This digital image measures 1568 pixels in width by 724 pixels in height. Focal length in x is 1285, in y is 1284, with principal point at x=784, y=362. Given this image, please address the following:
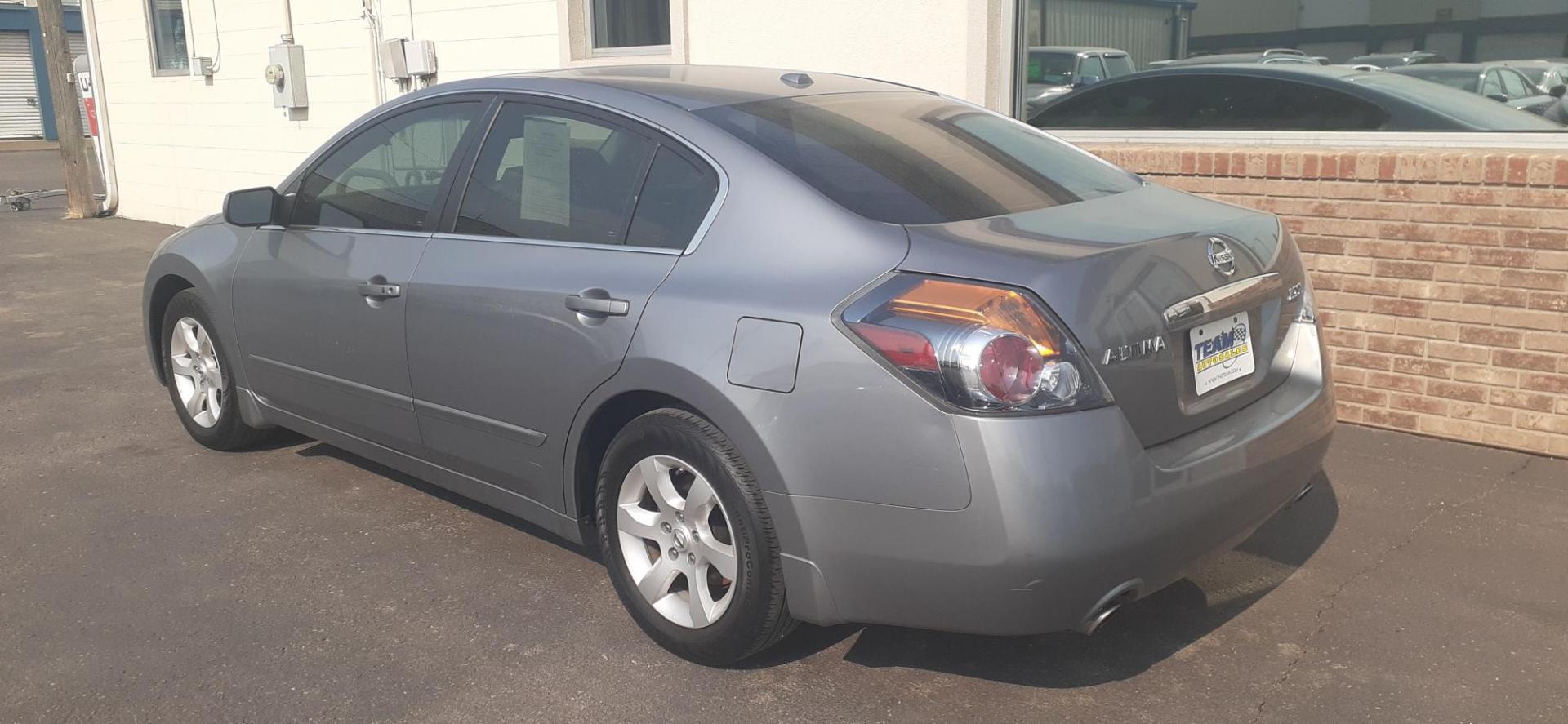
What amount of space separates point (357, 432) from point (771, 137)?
1912 millimetres

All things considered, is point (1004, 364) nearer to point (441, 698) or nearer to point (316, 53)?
point (441, 698)

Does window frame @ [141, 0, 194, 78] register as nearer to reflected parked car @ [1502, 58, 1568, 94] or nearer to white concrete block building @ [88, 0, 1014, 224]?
white concrete block building @ [88, 0, 1014, 224]

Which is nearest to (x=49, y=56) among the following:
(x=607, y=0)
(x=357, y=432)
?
(x=607, y=0)

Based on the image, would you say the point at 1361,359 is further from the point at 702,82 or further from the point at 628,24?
the point at 628,24

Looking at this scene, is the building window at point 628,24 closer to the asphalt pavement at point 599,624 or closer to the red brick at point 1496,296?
the asphalt pavement at point 599,624

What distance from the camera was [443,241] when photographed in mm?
3904

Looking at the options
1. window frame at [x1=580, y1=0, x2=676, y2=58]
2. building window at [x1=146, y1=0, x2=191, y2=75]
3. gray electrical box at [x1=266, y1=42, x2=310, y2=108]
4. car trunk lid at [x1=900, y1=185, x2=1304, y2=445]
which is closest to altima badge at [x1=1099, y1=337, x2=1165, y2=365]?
car trunk lid at [x1=900, y1=185, x2=1304, y2=445]

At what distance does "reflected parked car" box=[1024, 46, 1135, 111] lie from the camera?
645 centimetres

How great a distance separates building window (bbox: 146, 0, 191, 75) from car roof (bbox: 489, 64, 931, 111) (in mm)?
10946

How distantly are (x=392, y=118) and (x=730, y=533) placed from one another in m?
2.13

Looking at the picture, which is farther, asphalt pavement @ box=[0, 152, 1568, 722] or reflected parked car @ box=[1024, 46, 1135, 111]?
reflected parked car @ box=[1024, 46, 1135, 111]

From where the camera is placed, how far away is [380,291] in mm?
4023

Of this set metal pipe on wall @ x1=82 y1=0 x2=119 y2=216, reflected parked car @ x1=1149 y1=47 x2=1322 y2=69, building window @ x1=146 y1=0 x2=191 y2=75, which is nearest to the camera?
reflected parked car @ x1=1149 y1=47 x2=1322 y2=69

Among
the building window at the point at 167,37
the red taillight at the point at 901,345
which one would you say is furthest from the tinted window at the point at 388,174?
the building window at the point at 167,37
